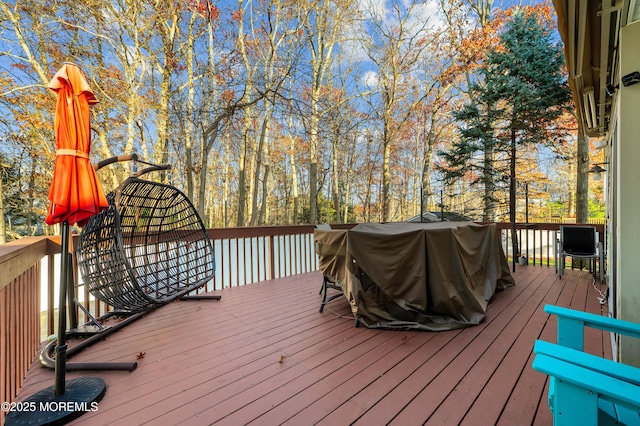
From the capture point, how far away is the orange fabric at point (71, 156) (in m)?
1.61

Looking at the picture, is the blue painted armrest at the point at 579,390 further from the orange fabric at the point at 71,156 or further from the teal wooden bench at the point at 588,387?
the orange fabric at the point at 71,156

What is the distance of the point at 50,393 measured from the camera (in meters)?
1.76

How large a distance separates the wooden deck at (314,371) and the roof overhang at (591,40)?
2298 mm

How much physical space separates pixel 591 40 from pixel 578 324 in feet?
7.40

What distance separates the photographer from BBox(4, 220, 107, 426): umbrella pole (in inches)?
61.9

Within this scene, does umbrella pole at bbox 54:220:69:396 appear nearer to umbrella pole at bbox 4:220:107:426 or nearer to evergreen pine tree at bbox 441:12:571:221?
umbrella pole at bbox 4:220:107:426

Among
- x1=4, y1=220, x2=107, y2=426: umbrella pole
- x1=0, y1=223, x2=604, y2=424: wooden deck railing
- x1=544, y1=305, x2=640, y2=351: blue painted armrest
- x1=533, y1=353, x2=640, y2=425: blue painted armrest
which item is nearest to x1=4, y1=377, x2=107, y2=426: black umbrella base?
x1=4, y1=220, x2=107, y2=426: umbrella pole

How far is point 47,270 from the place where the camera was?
8.84ft

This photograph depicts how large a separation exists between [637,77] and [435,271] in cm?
189

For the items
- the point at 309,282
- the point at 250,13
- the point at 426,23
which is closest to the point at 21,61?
the point at 250,13

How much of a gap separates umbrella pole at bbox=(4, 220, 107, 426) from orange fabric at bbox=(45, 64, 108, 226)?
0.15m

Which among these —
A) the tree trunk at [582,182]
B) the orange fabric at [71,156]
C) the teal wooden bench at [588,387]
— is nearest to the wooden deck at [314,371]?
the teal wooden bench at [588,387]

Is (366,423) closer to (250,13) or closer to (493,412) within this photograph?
(493,412)

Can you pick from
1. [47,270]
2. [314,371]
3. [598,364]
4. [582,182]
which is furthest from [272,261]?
[582,182]
